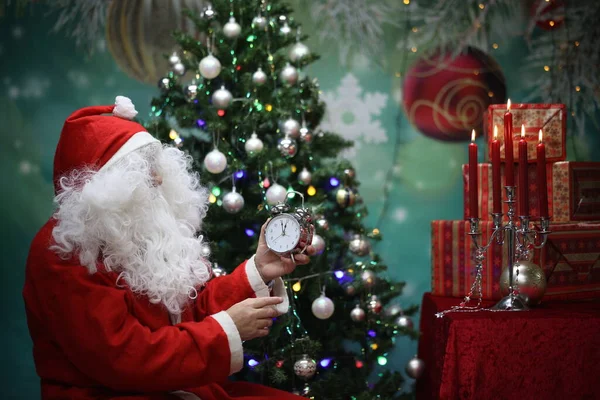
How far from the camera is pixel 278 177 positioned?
136 inches

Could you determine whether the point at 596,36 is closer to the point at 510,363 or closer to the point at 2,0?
the point at 510,363

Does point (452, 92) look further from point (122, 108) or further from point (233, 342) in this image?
point (233, 342)

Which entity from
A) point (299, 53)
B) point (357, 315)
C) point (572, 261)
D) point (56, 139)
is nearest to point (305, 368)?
point (357, 315)

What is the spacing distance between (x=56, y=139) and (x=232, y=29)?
1.82m

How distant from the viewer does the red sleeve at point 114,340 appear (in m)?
2.05

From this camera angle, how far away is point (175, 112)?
11.3 feet

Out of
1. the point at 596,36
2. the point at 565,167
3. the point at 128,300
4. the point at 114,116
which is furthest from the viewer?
the point at 596,36

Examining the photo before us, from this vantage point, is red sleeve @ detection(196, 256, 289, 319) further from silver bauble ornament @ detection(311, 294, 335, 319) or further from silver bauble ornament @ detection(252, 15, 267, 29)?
silver bauble ornament @ detection(252, 15, 267, 29)

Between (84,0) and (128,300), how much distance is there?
3.09m

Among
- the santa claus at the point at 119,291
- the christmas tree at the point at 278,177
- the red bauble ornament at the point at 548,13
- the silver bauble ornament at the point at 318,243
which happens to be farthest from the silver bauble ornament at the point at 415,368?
the red bauble ornament at the point at 548,13

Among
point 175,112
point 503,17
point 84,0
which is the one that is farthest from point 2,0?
point 503,17

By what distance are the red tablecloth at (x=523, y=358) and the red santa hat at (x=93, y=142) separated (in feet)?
4.54

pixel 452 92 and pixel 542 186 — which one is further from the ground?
pixel 452 92

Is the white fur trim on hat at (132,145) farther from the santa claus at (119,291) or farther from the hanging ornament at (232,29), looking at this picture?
the hanging ornament at (232,29)
